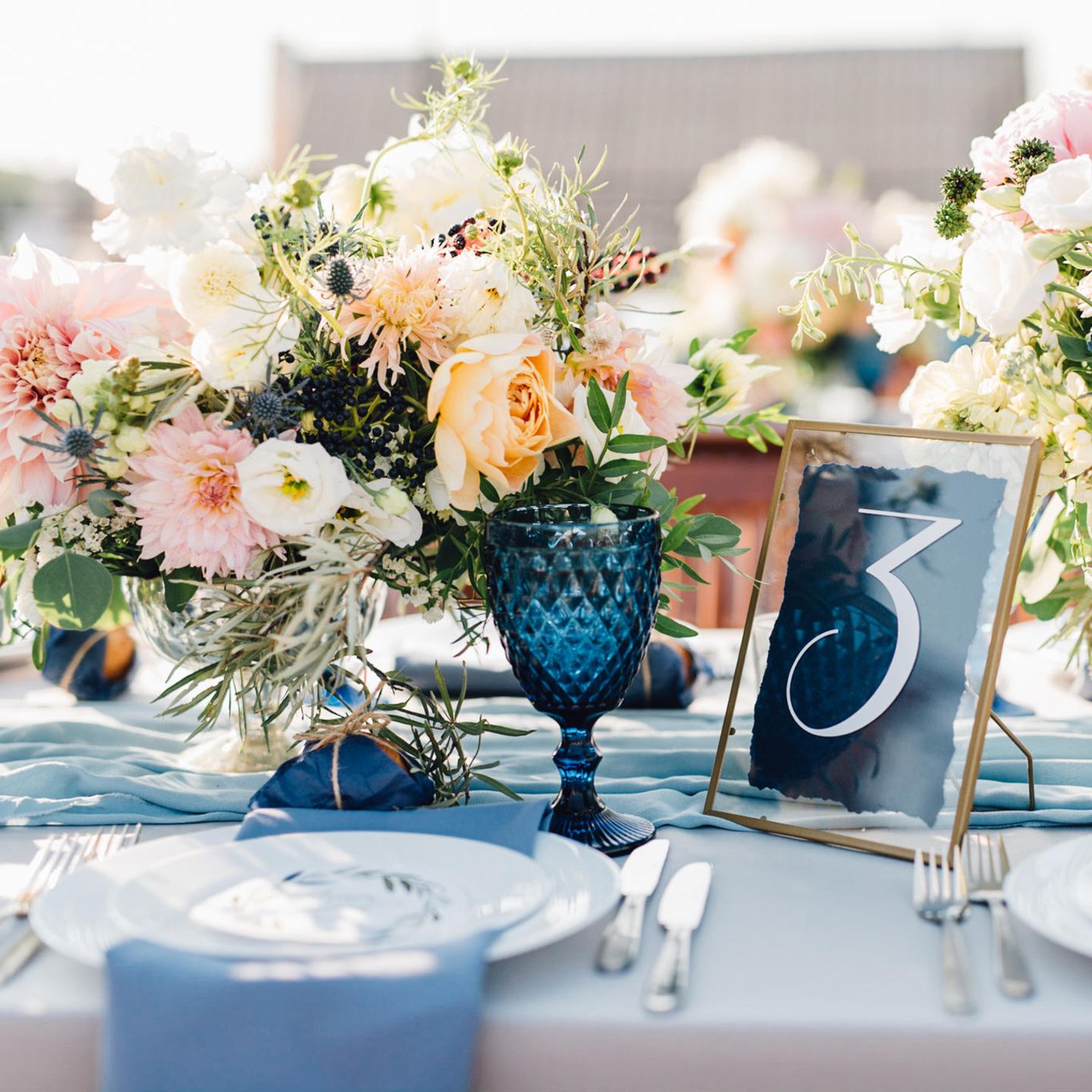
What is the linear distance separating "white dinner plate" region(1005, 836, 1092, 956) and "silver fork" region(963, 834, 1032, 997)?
1cm

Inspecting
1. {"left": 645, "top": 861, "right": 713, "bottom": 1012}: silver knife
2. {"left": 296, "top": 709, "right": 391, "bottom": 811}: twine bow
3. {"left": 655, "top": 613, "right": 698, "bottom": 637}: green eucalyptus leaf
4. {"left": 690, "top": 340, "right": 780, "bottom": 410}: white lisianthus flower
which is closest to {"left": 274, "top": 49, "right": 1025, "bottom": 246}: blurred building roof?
{"left": 690, "top": 340, "right": 780, "bottom": 410}: white lisianthus flower

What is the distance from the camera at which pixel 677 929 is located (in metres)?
0.60

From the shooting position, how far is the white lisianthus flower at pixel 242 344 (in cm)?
71

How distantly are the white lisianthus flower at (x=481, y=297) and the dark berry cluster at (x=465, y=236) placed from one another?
0.09 feet

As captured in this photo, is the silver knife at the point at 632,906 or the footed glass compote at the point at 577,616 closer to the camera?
the silver knife at the point at 632,906

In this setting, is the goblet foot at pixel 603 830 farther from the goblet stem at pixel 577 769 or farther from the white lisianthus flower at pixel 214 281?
the white lisianthus flower at pixel 214 281

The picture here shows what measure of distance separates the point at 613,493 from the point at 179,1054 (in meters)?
0.44

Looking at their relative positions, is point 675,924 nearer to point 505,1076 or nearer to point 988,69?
point 505,1076

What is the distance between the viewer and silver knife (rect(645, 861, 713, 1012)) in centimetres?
53

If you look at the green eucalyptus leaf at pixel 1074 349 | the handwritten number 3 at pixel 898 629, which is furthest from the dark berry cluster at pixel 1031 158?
the handwritten number 3 at pixel 898 629

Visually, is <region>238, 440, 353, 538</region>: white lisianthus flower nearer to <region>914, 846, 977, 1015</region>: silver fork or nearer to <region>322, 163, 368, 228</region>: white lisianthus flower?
<region>322, 163, 368, 228</region>: white lisianthus flower

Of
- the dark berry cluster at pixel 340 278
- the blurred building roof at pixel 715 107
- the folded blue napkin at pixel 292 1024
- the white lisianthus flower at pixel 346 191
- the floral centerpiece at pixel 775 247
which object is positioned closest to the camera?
the folded blue napkin at pixel 292 1024

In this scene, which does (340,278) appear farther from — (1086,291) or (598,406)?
(1086,291)

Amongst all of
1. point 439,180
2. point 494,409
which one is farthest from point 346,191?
point 494,409
